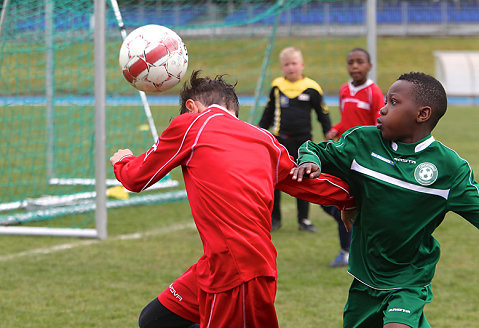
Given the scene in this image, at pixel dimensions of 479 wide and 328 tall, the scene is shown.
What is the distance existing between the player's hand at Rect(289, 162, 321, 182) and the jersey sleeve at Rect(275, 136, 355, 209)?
2.3 inches

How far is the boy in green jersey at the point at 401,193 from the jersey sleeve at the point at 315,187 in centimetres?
6

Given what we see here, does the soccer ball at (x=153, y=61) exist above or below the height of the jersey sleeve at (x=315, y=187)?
above

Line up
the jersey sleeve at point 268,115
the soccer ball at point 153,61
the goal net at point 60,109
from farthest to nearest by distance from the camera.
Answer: the goal net at point 60,109
the jersey sleeve at point 268,115
the soccer ball at point 153,61

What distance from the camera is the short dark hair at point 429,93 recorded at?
2.99 meters

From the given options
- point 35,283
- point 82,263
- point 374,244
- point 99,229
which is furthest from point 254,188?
point 99,229

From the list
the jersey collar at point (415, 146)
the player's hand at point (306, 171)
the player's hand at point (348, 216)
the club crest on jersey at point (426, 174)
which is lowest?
the player's hand at point (348, 216)

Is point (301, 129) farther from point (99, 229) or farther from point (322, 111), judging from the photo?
point (99, 229)

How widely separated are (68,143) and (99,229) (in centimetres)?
623

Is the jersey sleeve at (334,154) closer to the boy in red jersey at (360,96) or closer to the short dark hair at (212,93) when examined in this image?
the short dark hair at (212,93)

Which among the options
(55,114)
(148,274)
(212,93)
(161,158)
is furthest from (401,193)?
(55,114)

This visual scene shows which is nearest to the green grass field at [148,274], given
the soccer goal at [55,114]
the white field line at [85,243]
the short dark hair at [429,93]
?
the white field line at [85,243]

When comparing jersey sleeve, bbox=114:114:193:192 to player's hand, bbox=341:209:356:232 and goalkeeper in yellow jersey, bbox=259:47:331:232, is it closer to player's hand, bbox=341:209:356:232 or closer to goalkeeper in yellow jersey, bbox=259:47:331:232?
player's hand, bbox=341:209:356:232

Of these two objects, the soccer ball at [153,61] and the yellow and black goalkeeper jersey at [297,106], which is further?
the yellow and black goalkeeper jersey at [297,106]

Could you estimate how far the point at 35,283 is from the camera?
5.43 meters
